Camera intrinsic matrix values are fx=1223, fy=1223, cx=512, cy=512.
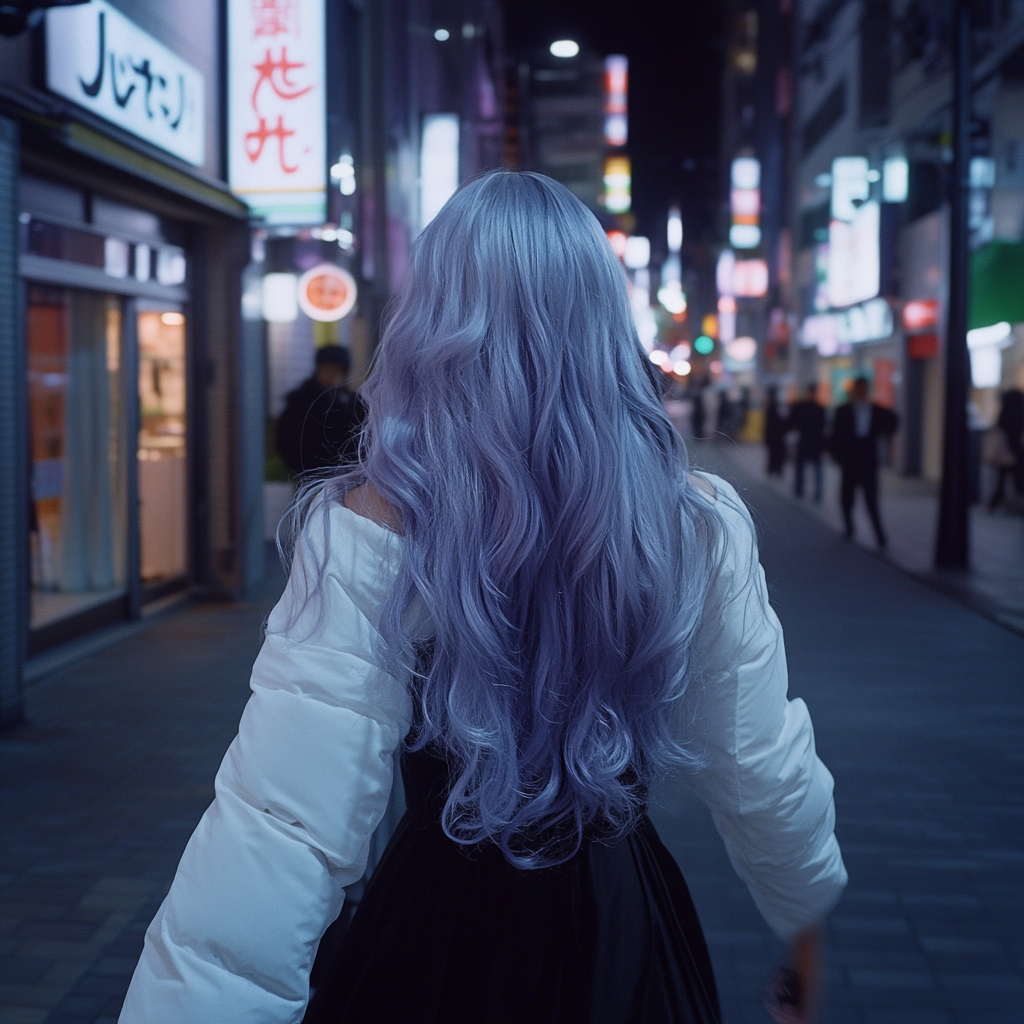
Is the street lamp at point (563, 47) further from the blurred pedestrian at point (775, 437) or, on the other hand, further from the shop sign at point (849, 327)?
the shop sign at point (849, 327)

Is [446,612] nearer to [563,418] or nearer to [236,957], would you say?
[563,418]

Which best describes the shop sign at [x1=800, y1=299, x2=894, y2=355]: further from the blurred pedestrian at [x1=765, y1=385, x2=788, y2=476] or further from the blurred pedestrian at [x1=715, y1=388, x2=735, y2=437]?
the blurred pedestrian at [x1=765, y1=385, x2=788, y2=476]

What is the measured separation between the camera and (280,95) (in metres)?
9.95

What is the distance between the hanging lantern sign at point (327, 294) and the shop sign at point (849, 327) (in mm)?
16992

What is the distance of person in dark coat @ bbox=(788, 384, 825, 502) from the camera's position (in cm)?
2030

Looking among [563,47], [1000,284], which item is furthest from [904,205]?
[1000,284]

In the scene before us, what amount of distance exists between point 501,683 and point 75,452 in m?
7.86

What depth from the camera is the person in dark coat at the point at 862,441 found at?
14367 millimetres

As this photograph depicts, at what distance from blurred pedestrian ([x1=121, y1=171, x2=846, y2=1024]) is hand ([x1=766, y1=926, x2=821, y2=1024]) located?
0.21 metres

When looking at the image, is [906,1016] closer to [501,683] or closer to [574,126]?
[501,683]

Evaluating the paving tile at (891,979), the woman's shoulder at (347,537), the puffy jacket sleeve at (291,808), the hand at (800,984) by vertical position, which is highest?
the woman's shoulder at (347,537)

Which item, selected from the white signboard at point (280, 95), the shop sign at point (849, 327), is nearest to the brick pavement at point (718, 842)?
the white signboard at point (280, 95)

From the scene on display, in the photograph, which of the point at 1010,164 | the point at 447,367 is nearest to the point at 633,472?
the point at 447,367

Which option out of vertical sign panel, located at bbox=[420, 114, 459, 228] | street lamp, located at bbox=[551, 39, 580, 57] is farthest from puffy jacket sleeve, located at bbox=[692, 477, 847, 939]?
street lamp, located at bbox=[551, 39, 580, 57]
